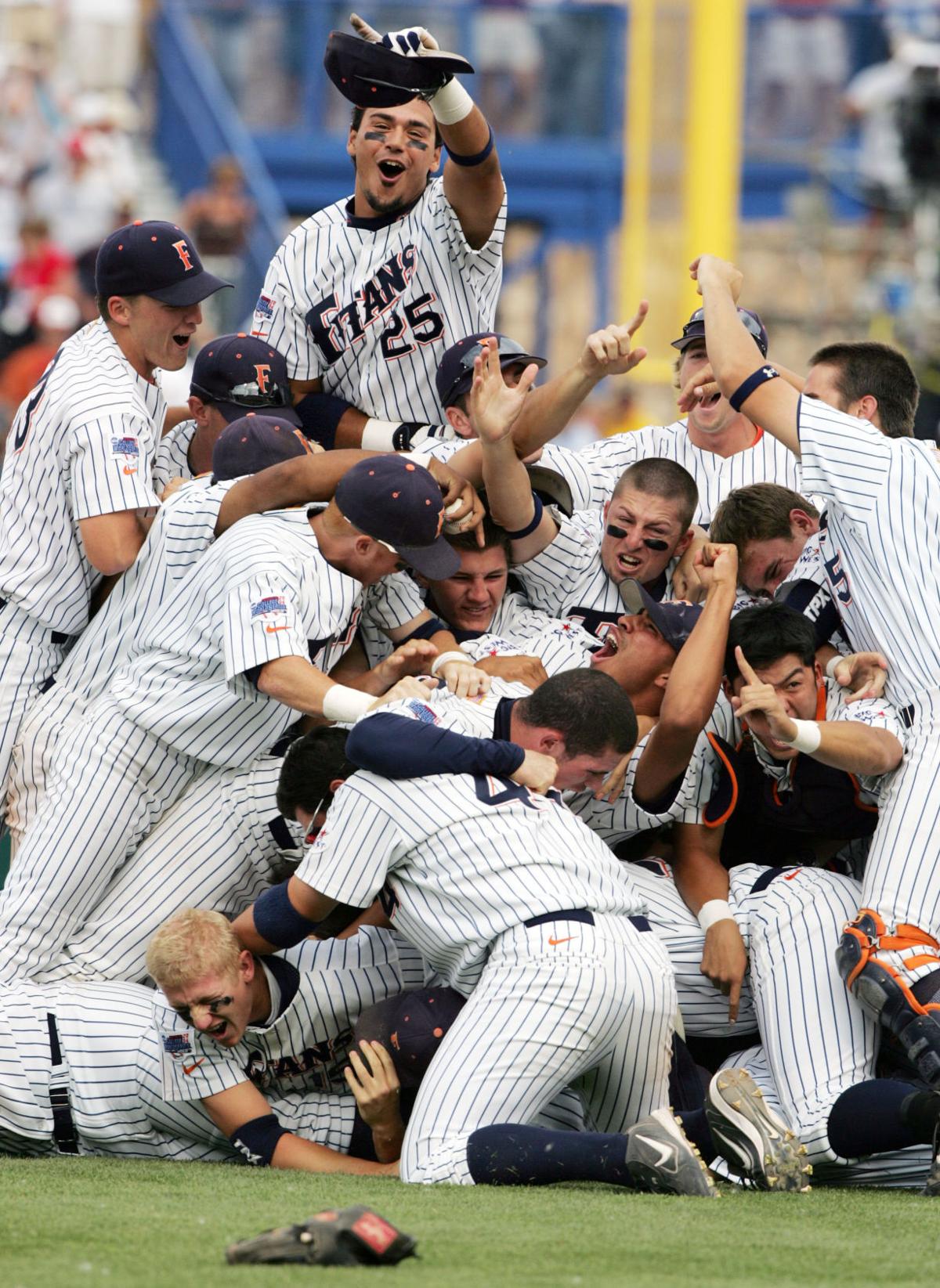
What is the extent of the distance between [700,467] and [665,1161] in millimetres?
2941

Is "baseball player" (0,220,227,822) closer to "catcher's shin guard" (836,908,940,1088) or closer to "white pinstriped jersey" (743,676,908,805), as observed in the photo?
"white pinstriped jersey" (743,676,908,805)

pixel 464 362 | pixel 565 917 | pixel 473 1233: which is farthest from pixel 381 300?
pixel 473 1233

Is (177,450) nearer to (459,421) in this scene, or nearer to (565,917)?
(459,421)

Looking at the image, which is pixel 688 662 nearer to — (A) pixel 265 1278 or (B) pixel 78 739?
(B) pixel 78 739

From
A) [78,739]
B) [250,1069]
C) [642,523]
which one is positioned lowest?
[250,1069]

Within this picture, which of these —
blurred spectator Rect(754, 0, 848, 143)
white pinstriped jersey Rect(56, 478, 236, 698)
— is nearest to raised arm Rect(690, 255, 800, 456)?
white pinstriped jersey Rect(56, 478, 236, 698)

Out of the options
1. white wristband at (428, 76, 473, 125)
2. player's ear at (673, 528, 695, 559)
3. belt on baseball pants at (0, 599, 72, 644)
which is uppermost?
white wristband at (428, 76, 473, 125)

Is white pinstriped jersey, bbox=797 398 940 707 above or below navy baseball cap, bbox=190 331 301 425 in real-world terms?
below

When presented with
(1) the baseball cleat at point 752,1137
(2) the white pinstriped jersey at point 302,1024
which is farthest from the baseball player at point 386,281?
(1) the baseball cleat at point 752,1137

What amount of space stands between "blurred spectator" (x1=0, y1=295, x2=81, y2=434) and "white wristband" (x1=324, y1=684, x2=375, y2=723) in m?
9.53

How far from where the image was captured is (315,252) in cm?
639

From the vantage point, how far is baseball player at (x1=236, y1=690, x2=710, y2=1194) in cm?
467

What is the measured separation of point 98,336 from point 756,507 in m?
2.10

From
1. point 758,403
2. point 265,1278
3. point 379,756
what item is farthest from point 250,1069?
point 758,403
